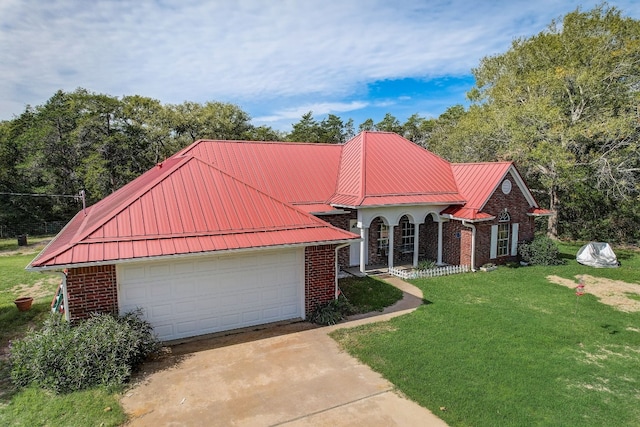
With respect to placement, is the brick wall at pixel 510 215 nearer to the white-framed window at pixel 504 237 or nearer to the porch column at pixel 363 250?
the white-framed window at pixel 504 237

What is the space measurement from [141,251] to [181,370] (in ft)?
9.55

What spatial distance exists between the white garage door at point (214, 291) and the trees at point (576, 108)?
19063mm

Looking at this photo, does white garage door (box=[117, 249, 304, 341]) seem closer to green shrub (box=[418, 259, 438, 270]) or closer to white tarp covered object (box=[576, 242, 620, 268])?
green shrub (box=[418, 259, 438, 270])

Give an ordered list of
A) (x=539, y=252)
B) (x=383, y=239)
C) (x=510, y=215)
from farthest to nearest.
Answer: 1. (x=539, y=252)
2. (x=510, y=215)
3. (x=383, y=239)

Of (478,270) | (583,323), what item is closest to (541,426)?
(583,323)

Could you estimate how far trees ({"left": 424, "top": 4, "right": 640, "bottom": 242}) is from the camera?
2209 cm

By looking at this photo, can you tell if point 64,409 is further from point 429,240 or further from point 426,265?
point 429,240

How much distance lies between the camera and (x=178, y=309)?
992cm

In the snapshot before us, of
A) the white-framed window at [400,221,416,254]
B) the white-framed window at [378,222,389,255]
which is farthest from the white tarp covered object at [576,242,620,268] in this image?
the white-framed window at [378,222,389,255]

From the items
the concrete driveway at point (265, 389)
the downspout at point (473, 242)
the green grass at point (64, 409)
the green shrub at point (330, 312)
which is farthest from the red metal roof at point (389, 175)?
the green grass at point (64, 409)

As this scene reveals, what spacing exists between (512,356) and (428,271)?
299 inches

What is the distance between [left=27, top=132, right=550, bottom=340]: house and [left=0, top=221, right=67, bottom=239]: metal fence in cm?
2488

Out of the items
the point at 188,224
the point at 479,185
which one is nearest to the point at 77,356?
the point at 188,224

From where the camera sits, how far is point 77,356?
25.4 feet
